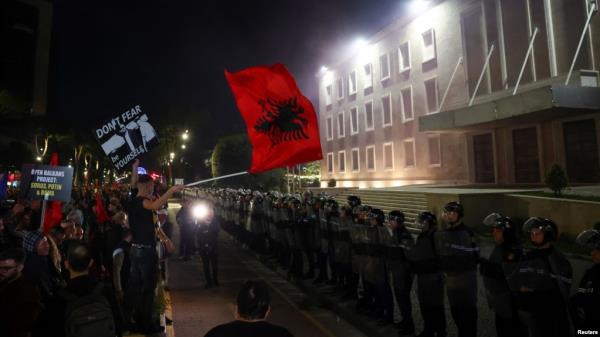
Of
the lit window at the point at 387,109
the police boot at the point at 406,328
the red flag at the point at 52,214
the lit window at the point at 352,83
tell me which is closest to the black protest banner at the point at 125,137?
the red flag at the point at 52,214

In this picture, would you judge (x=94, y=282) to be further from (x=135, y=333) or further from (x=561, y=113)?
(x=561, y=113)

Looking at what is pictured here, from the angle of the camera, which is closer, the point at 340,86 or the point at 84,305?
the point at 84,305

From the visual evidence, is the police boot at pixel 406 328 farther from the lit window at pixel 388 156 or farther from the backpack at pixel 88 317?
the lit window at pixel 388 156

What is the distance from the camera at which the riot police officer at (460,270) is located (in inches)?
202

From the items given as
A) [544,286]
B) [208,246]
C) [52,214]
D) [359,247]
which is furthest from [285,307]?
[52,214]

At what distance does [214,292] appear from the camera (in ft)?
27.6

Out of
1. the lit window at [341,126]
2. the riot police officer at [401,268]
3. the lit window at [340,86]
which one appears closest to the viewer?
the riot police officer at [401,268]

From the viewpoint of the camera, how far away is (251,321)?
2.31 meters

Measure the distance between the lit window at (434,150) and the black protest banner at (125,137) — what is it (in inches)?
1042

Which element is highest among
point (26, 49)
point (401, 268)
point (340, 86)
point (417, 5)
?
point (26, 49)

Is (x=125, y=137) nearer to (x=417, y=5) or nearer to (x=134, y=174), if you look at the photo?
(x=134, y=174)

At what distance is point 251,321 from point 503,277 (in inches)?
136

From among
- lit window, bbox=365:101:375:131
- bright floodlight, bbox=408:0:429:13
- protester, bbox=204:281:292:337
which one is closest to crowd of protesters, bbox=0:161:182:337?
protester, bbox=204:281:292:337

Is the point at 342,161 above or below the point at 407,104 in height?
below
